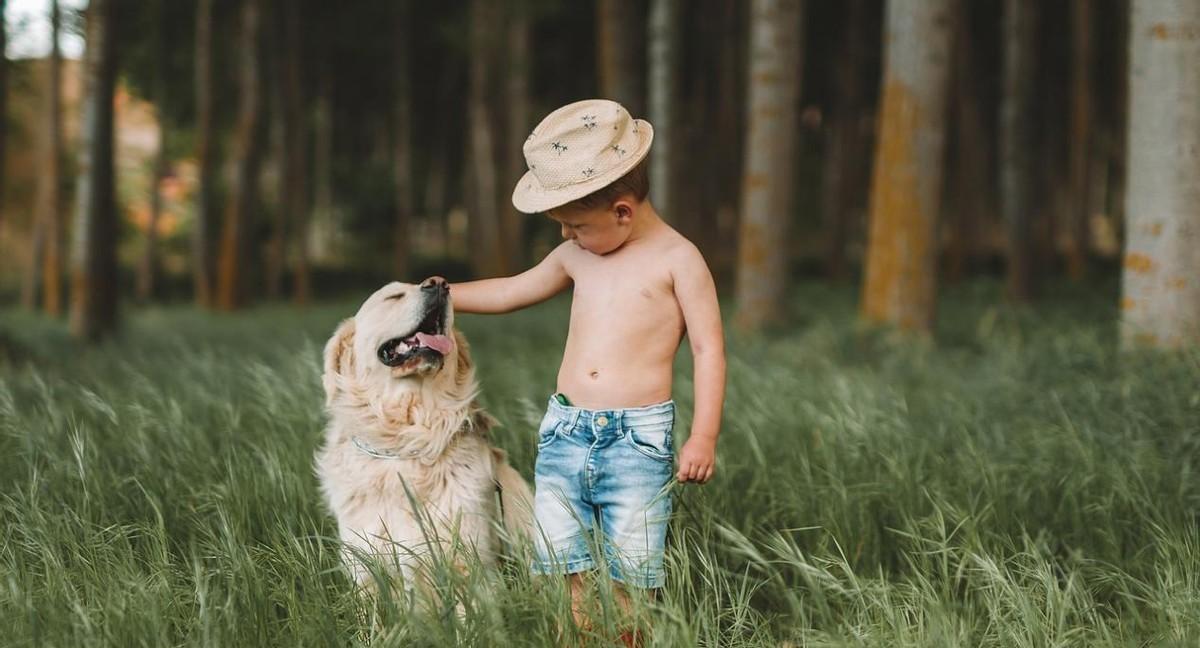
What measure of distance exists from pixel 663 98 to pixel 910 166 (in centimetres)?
399

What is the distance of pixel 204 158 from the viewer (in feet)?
56.3

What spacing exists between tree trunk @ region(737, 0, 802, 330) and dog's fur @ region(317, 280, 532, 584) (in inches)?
262

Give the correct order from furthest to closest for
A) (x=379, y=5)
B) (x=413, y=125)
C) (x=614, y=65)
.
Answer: (x=413, y=125)
(x=379, y=5)
(x=614, y=65)

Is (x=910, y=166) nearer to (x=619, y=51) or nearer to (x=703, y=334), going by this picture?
(x=619, y=51)

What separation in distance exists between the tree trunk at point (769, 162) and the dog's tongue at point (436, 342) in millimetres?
6797

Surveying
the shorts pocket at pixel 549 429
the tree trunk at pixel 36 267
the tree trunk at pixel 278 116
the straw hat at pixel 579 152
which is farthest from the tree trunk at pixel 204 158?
the shorts pocket at pixel 549 429

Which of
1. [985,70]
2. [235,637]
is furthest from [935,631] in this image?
[985,70]

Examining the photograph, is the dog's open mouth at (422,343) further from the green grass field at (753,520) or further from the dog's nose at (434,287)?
the green grass field at (753,520)

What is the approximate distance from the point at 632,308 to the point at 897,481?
4.88ft

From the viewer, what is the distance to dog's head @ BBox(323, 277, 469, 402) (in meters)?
3.08

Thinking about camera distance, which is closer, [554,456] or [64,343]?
[554,456]

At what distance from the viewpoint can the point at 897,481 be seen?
3.79 meters

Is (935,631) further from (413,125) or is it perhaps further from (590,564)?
(413,125)

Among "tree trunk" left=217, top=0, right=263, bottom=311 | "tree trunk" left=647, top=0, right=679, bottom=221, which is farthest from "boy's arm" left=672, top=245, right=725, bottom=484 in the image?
"tree trunk" left=217, top=0, right=263, bottom=311
